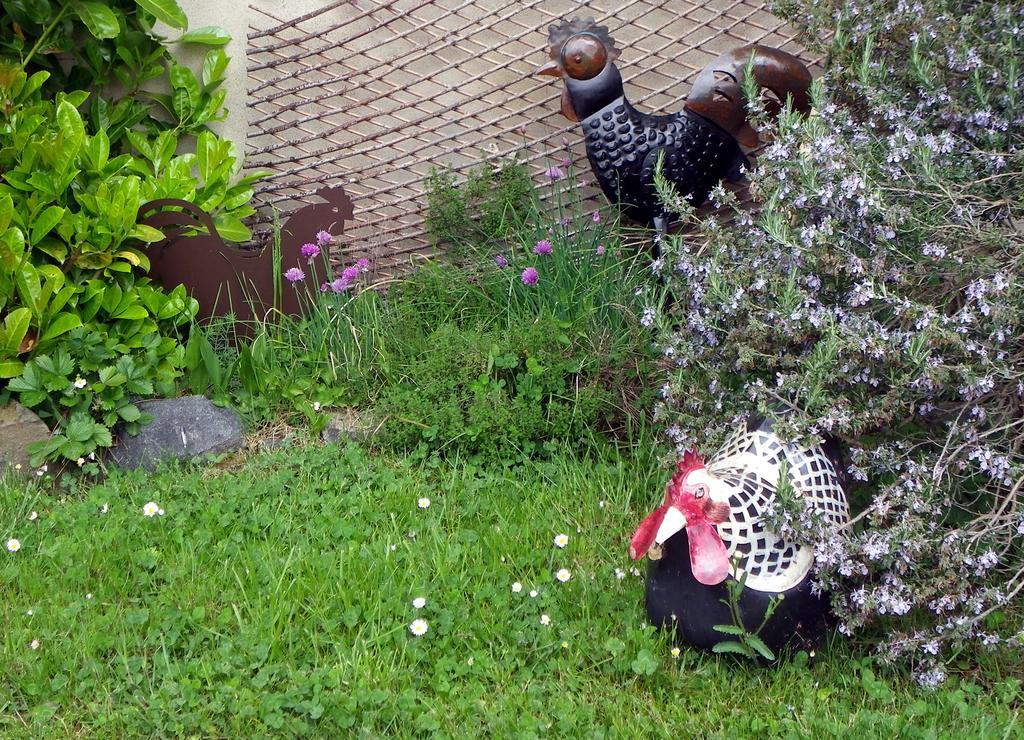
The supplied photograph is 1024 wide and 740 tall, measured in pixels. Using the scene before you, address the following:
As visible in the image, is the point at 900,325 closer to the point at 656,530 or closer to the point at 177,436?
the point at 656,530

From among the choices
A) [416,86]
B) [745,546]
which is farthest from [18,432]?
[745,546]

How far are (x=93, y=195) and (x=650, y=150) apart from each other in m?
2.19

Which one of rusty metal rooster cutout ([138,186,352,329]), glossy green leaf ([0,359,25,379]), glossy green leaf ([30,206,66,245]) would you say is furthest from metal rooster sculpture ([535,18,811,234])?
glossy green leaf ([0,359,25,379])

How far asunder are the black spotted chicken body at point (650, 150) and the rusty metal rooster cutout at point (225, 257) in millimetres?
1150

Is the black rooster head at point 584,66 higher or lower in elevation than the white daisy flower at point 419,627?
higher

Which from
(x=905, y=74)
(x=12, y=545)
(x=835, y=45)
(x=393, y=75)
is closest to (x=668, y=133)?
(x=835, y=45)

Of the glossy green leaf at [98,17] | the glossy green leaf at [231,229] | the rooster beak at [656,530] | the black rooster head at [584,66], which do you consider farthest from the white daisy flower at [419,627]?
the glossy green leaf at [98,17]

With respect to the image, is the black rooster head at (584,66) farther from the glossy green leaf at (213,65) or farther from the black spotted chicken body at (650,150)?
the glossy green leaf at (213,65)

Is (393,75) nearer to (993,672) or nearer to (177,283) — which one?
(177,283)

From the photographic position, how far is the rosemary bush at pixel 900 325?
2131 millimetres

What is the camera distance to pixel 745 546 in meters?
2.17

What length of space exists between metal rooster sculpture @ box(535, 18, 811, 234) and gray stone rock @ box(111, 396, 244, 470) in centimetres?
176

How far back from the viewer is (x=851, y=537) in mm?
2195

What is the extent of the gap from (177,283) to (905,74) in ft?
9.31
